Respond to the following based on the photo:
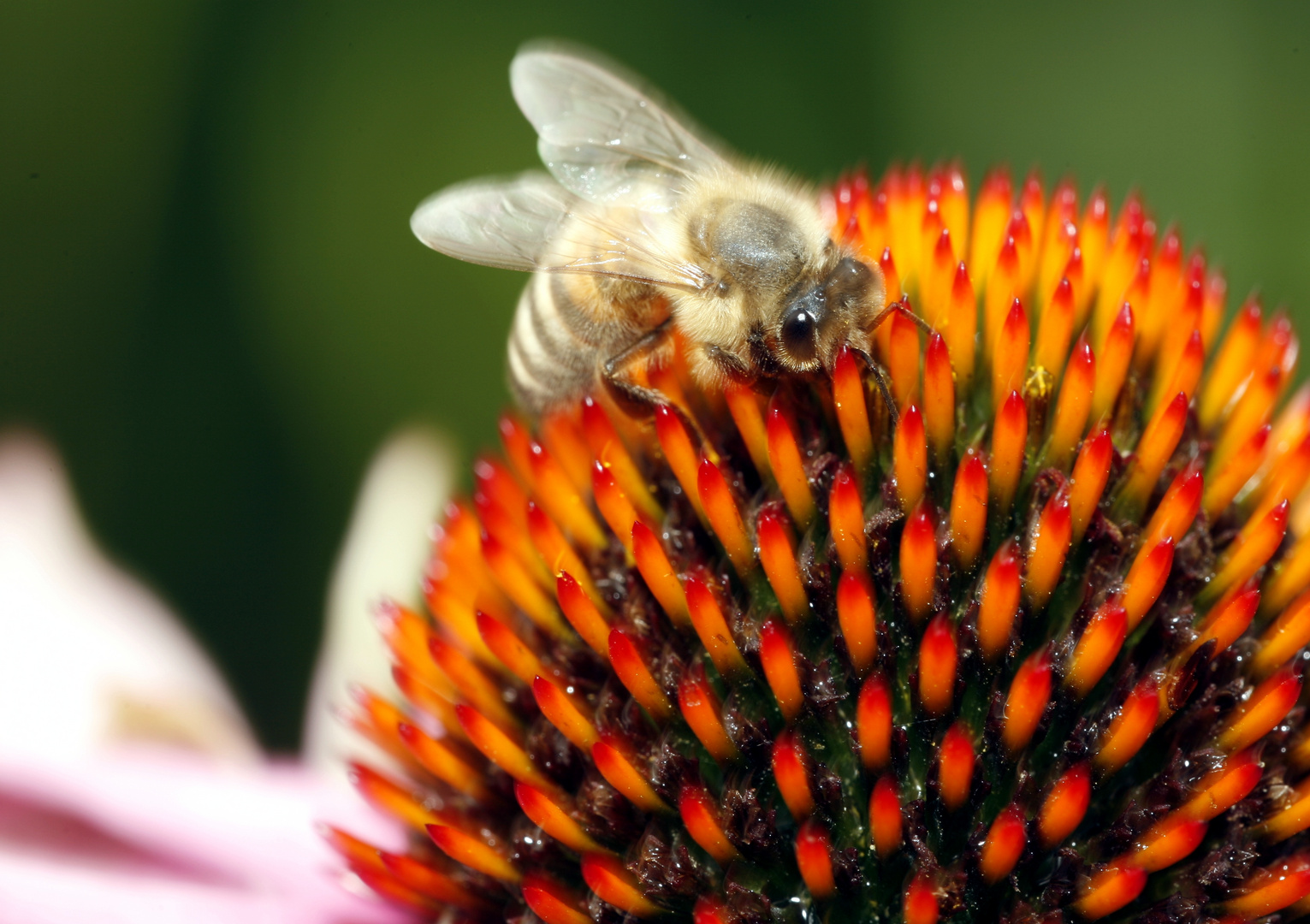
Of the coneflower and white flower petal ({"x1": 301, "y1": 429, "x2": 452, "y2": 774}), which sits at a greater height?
white flower petal ({"x1": 301, "y1": 429, "x2": 452, "y2": 774})

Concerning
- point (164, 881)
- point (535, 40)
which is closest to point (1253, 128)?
point (535, 40)

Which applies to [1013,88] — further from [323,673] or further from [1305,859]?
[1305,859]

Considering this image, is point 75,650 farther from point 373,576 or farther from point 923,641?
point 923,641

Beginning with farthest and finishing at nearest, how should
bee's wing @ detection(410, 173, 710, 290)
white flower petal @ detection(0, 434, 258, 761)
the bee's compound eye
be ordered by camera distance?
1. white flower petal @ detection(0, 434, 258, 761)
2. bee's wing @ detection(410, 173, 710, 290)
3. the bee's compound eye

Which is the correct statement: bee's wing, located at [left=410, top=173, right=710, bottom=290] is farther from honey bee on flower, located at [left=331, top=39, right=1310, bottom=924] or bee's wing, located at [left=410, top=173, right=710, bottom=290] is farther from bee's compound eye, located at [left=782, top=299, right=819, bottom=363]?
bee's compound eye, located at [left=782, top=299, right=819, bottom=363]

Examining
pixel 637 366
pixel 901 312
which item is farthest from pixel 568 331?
pixel 901 312

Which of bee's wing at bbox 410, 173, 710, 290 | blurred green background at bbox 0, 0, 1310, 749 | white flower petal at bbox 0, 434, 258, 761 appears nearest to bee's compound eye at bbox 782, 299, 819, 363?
bee's wing at bbox 410, 173, 710, 290

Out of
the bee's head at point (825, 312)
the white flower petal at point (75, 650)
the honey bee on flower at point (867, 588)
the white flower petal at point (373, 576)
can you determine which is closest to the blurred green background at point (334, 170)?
the white flower petal at point (75, 650)
